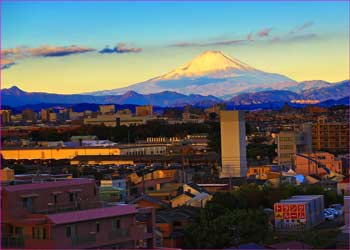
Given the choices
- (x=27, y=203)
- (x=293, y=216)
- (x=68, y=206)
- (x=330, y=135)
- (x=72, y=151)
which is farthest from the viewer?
(x=330, y=135)

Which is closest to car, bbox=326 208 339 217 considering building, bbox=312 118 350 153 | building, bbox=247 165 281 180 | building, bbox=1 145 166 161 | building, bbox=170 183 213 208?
building, bbox=170 183 213 208

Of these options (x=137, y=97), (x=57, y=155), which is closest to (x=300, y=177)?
(x=57, y=155)

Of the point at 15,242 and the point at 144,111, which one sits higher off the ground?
the point at 144,111

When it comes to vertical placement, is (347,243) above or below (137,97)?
below

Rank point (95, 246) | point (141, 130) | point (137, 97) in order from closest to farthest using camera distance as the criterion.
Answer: point (95, 246) → point (141, 130) → point (137, 97)

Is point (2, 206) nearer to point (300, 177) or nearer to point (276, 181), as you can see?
point (276, 181)

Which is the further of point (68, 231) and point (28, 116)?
point (28, 116)

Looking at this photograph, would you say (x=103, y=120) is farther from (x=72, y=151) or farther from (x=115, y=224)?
(x=115, y=224)

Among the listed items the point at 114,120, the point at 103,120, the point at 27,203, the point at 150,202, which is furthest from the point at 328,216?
the point at 103,120
